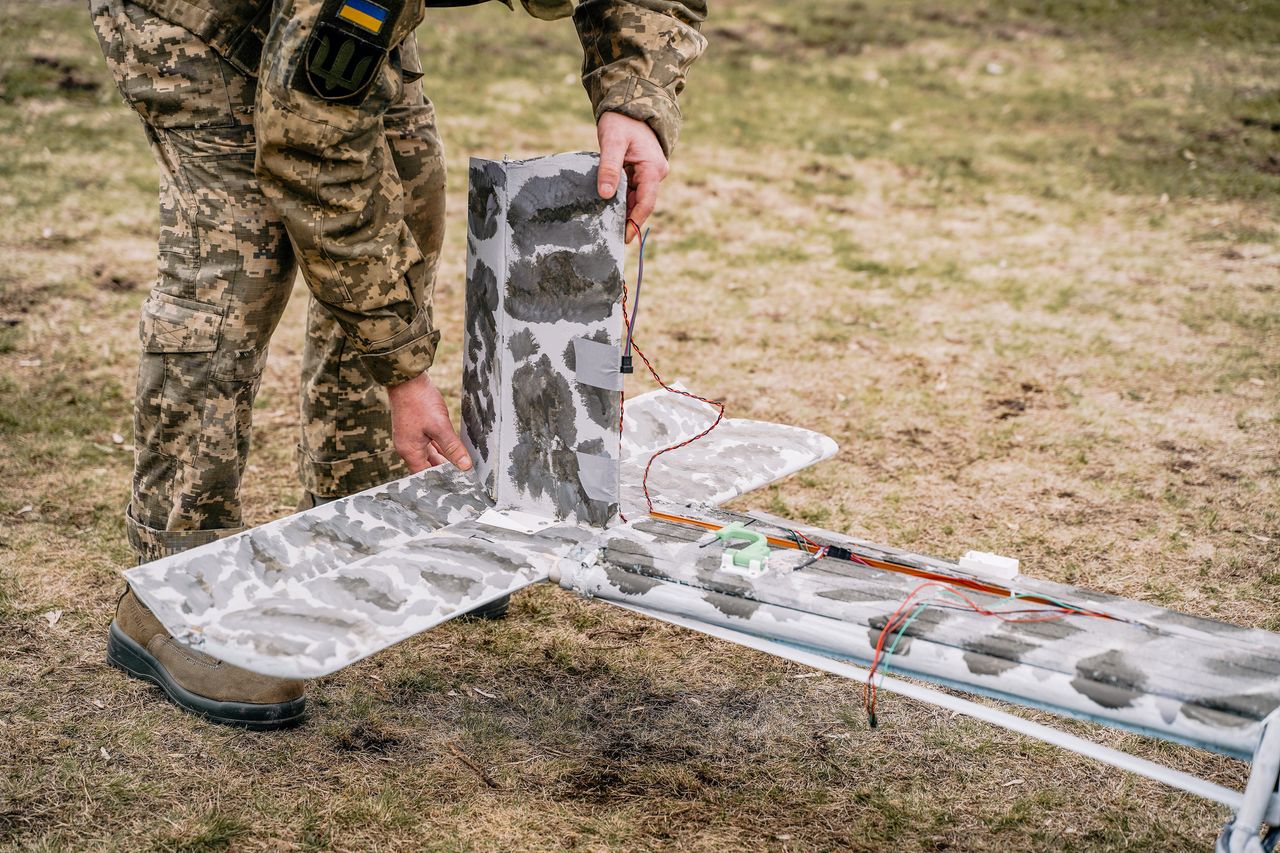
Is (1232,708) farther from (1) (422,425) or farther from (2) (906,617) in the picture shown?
(1) (422,425)

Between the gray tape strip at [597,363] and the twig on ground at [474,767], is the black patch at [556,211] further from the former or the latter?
the twig on ground at [474,767]

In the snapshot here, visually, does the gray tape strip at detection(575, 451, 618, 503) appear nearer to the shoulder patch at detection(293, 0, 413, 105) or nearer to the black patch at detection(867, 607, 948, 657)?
the black patch at detection(867, 607, 948, 657)

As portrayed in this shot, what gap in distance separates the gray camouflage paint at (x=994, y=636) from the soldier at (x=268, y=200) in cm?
74

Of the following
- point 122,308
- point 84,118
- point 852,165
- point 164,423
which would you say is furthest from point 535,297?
point 84,118

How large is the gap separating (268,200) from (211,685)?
3.83 feet

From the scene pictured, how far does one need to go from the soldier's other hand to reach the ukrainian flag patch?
52 cm

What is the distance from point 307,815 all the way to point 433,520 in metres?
0.69

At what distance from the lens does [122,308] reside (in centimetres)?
557

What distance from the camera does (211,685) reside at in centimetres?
280

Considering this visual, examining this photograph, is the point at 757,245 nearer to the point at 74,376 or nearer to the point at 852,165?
the point at 852,165

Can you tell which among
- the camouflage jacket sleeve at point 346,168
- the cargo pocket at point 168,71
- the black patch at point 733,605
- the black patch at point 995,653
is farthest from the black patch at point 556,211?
the black patch at point 995,653

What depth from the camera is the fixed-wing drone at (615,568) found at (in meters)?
1.89

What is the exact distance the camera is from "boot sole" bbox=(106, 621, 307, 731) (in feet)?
9.12

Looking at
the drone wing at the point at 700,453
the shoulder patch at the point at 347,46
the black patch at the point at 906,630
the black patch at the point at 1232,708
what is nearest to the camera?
the black patch at the point at 1232,708
